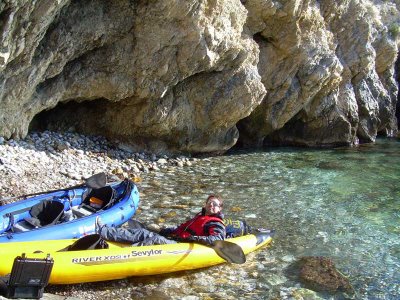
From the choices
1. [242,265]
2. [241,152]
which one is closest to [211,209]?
[242,265]

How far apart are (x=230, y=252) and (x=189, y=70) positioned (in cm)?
770

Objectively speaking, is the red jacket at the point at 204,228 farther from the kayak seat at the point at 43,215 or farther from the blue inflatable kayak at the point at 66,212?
the kayak seat at the point at 43,215

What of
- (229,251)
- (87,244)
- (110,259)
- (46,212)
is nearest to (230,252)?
(229,251)

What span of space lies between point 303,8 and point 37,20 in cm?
1113

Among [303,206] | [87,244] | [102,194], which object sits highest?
[102,194]

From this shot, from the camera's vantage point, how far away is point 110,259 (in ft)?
20.9

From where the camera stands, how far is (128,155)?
1436 cm

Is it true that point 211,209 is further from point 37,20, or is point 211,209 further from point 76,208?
point 37,20

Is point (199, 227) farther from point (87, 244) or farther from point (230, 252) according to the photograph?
point (87, 244)

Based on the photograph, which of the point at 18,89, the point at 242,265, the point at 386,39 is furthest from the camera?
the point at 386,39

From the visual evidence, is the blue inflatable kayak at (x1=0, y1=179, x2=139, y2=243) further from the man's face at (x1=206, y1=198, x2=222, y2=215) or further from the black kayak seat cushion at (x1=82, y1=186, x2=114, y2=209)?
the man's face at (x1=206, y1=198, x2=222, y2=215)

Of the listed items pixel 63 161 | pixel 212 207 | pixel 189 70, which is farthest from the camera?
pixel 189 70

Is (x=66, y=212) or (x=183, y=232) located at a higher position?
(x=66, y=212)

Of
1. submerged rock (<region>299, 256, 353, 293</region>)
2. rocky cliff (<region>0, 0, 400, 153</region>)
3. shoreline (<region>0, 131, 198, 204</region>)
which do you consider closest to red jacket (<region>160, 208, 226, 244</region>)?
submerged rock (<region>299, 256, 353, 293</region>)
